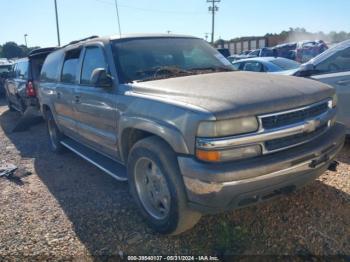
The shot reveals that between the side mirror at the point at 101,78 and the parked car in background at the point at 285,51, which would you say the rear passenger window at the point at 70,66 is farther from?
the parked car in background at the point at 285,51

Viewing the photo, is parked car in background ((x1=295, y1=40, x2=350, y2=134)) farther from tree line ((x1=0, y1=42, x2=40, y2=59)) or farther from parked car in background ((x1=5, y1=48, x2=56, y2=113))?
tree line ((x1=0, y1=42, x2=40, y2=59))

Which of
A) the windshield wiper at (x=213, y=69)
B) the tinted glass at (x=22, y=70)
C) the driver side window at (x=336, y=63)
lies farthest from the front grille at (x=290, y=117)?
the tinted glass at (x=22, y=70)

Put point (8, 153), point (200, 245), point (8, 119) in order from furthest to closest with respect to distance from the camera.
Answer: point (8, 119) → point (8, 153) → point (200, 245)

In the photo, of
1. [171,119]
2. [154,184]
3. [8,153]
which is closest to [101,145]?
[154,184]

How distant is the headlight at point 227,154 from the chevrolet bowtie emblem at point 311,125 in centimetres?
54

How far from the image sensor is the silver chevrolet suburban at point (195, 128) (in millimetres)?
2621

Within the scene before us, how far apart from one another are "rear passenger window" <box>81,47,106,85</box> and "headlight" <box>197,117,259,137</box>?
1936 millimetres

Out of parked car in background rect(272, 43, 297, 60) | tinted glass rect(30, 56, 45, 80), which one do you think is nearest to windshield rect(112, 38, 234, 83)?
tinted glass rect(30, 56, 45, 80)

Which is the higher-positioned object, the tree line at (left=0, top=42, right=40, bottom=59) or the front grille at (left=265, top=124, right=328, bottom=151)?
the front grille at (left=265, top=124, right=328, bottom=151)

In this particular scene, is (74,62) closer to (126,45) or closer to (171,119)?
(126,45)

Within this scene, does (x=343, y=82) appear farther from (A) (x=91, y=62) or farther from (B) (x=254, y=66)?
(B) (x=254, y=66)

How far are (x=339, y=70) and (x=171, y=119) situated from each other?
352cm

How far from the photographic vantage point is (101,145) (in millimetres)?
4352

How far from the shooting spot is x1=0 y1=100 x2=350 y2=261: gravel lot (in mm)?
3094
